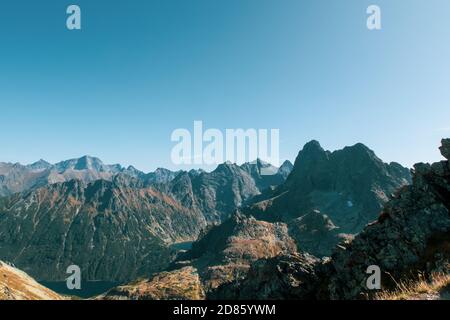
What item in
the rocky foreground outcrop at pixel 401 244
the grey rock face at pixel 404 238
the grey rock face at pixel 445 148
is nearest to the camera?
the rocky foreground outcrop at pixel 401 244

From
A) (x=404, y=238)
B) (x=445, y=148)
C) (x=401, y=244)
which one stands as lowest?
(x=401, y=244)

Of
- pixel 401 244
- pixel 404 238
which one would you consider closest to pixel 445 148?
pixel 404 238

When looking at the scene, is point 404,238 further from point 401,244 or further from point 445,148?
point 445,148

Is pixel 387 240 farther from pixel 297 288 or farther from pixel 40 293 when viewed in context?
pixel 40 293

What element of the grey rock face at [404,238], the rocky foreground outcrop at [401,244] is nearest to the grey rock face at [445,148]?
the rocky foreground outcrop at [401,244]

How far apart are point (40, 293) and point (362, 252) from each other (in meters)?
205

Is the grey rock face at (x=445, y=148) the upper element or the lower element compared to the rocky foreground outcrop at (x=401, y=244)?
upper

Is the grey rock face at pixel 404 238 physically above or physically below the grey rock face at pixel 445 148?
below

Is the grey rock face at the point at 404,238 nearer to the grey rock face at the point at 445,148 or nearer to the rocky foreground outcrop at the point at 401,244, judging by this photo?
the rocky foreground outcrop at the point at 401,244

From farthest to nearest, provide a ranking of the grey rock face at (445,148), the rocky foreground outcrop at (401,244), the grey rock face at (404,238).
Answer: the grey rock face at (445,148)
the grey rock face at (404,238)
the rocky foreground outcrop at (401,244)

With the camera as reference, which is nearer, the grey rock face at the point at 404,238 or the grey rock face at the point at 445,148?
the grey rock face at the point at 404,238
